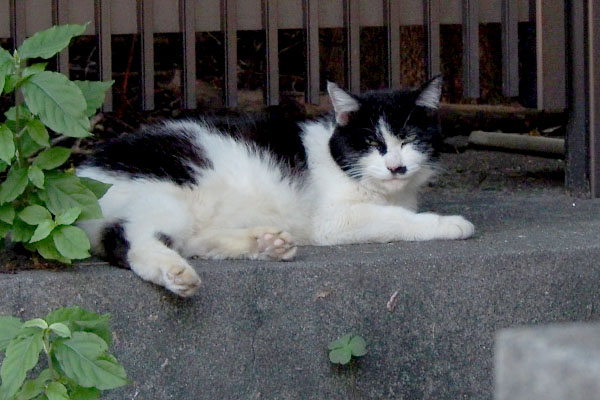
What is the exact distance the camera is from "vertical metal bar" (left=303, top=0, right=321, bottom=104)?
180 inches

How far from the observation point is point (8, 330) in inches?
103

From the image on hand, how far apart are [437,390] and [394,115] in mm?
1207

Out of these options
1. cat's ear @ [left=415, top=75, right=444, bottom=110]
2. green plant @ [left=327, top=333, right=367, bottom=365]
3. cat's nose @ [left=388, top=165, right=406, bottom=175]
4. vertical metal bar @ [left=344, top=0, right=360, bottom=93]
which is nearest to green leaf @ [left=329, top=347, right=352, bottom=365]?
green plant @ [left=327, top=333, right=367, bottom=365]

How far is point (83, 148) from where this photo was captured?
6.42 metres

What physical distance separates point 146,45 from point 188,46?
0.61 feet

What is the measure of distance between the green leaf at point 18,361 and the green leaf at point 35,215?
0.57 meters

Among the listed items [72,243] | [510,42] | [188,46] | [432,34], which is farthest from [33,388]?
[510,42]

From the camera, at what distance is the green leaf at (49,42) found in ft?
9.70

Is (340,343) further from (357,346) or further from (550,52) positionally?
(550,52)

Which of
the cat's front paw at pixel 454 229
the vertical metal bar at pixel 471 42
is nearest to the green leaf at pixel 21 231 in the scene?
the cat's front paw at pixel 454 229

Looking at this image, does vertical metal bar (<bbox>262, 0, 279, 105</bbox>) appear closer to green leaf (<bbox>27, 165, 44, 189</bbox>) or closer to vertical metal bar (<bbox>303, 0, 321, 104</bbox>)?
vertical metal bar (<bbox>303, 0, 321, 104</bbox>)

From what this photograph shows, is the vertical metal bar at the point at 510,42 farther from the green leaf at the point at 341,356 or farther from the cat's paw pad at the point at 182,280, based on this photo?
the cat's paw pad at the point at 182,280

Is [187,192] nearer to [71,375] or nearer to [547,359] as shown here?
[71,375]

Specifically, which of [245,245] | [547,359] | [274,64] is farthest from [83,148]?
[547,359]
